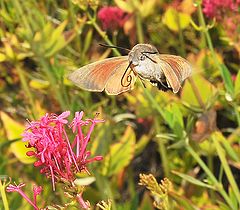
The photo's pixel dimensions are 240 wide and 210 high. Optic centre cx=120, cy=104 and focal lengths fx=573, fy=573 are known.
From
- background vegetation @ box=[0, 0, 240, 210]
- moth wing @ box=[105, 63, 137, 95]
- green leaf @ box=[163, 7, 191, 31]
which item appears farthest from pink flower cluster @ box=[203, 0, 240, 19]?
moth wing @ box=[105, 63, 137, 95]

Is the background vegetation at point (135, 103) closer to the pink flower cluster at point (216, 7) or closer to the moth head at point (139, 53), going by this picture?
the pink flower cluster at point (216, 7)

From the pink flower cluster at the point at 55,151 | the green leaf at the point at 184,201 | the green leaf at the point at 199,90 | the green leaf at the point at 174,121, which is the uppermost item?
the pink flower cluster at the point at 55,151

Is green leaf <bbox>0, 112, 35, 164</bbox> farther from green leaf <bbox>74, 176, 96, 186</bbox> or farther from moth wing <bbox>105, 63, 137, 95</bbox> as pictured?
moth wing <bbox>105, 63, 137, 95</bbox>

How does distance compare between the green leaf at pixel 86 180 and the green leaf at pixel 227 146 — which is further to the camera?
the green leaf at pixel 86 180

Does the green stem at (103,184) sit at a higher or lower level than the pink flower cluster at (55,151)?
lower

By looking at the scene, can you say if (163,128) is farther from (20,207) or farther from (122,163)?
(20,207)

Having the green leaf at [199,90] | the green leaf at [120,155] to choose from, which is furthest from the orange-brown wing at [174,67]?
the green leaf at [120,155]

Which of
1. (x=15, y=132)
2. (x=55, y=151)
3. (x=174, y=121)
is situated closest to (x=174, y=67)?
(x=55, y=151)

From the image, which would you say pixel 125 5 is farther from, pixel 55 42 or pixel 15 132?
pixel 15 132
